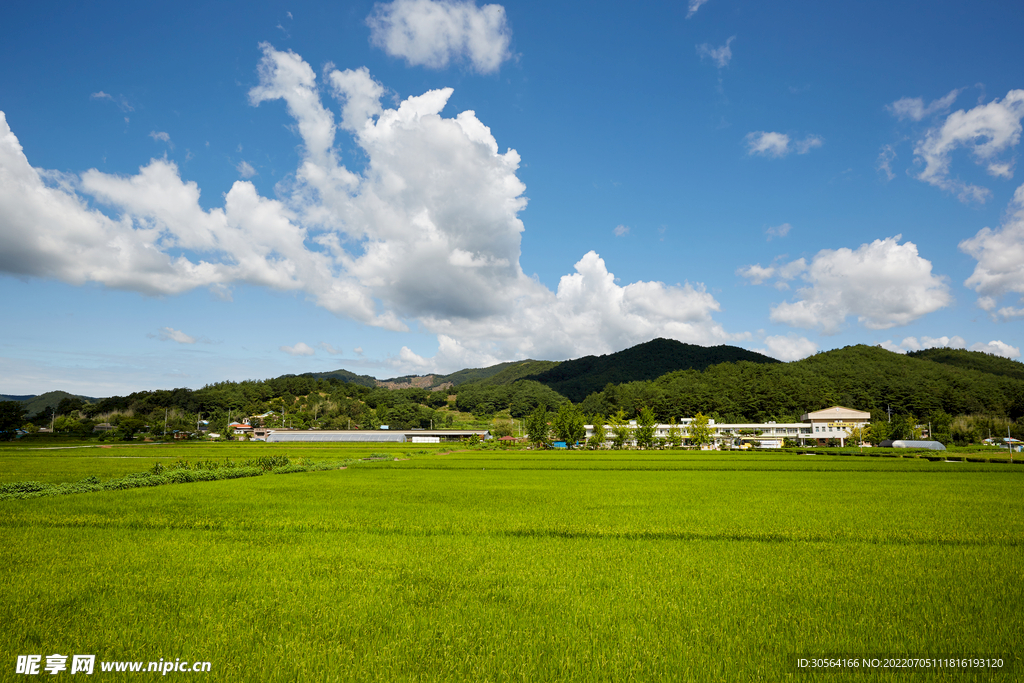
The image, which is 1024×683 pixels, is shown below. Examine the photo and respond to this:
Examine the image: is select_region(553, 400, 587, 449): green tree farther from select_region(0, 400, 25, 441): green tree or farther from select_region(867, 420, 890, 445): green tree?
select_region(0, 400, 25, 441): green tree

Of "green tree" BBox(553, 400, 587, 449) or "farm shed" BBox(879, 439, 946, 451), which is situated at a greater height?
"green tree" BBox(553, 400, 587, 449)

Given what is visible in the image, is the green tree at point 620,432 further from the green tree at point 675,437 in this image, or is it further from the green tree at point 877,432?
the green tree at point 877,432

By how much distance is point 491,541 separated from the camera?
1232 cm

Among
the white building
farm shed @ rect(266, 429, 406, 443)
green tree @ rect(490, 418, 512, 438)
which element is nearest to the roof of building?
the white building

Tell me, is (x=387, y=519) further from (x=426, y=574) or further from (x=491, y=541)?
(x=426, y=574)

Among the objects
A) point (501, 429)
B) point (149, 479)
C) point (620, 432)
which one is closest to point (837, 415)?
point (620, 432)

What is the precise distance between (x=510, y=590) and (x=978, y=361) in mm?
252664

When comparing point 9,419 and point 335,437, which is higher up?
point 9,419

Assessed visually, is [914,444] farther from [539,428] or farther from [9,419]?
[9,419]

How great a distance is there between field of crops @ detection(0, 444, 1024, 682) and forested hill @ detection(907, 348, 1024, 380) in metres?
223

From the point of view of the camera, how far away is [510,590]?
823 cm

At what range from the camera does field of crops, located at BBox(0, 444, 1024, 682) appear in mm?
5742

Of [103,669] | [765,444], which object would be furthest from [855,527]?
[765,444]

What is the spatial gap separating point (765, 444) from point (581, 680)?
123095 millimetres
